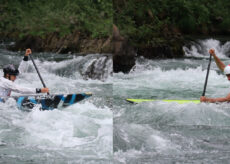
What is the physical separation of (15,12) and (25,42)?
1.51 feet

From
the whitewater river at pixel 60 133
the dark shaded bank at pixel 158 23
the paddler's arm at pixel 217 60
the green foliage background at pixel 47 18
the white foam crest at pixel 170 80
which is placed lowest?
the whitewater river at pixel 60 133

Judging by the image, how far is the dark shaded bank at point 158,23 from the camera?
72.2 inches

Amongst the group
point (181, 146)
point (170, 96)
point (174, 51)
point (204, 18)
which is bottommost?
point (181, 146)

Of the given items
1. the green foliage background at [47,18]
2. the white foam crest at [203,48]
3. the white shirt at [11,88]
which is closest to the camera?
the white foam crest at [203,48]

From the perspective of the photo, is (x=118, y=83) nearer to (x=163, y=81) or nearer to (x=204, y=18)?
(x=163, y=81)

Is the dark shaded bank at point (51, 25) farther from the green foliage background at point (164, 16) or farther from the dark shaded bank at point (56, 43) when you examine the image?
the green foliage background at point (164, 16)

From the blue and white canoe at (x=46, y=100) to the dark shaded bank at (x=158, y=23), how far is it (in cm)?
57

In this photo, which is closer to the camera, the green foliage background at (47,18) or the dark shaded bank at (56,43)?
the green foliage background at (47,18)

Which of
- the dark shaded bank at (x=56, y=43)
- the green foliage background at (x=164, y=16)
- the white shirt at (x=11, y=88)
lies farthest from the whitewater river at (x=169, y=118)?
the dark shaded bank at (x=56, y=43)

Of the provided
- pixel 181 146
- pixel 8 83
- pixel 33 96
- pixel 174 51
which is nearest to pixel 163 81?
pixel 174 51

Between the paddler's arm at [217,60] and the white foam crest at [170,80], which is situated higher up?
the paddler's arm at [217,60]

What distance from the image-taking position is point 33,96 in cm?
235

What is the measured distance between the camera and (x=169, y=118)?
181 centimetres

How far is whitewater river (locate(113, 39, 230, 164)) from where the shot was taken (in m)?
1.57
